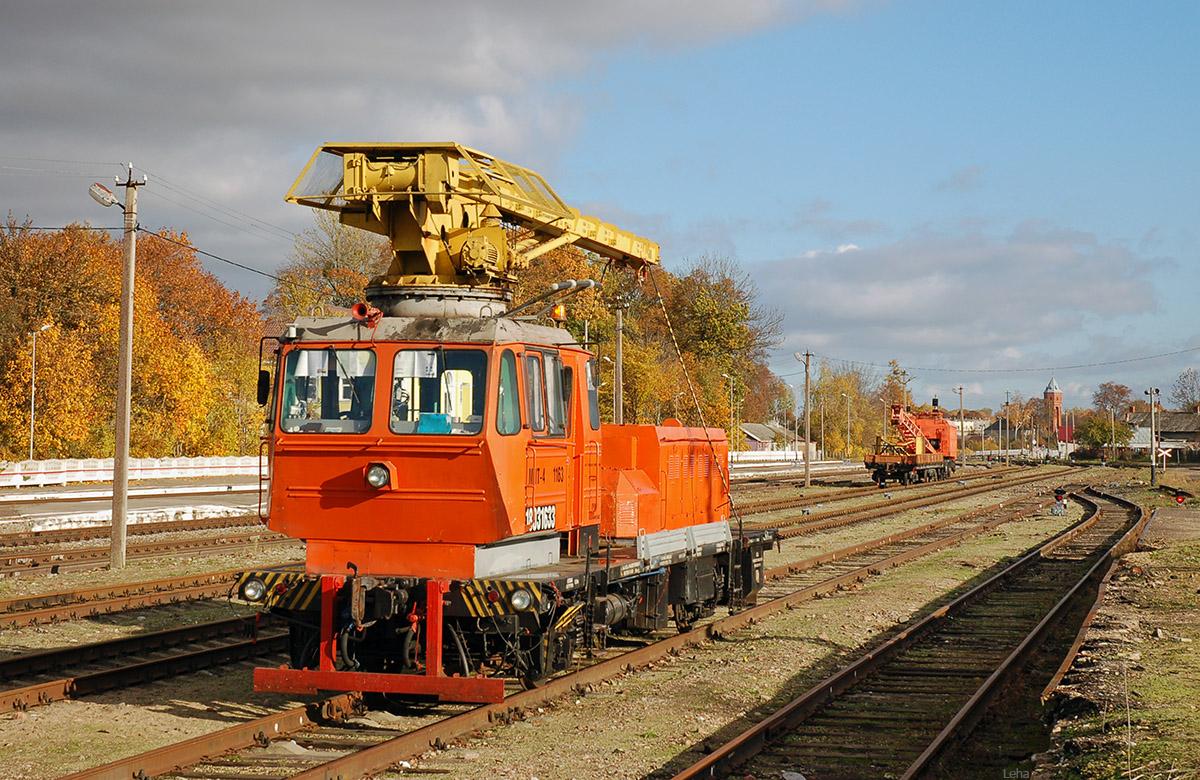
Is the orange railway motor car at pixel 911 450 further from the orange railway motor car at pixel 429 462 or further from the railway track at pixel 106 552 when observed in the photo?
the orange railway motor car at pixel 429 462

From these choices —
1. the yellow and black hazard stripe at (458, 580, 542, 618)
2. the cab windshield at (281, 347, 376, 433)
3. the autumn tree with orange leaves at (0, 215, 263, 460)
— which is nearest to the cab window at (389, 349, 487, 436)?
the cab windshield at (281, 347, 376, 433)

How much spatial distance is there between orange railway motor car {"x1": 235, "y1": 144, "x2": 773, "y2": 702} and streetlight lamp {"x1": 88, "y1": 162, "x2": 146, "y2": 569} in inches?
445

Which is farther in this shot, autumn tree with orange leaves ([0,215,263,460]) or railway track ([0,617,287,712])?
autumn tree with orange leaves ([0,215,263,460])

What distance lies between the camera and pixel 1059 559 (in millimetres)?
24219

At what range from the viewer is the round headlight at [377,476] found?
932 centimetres

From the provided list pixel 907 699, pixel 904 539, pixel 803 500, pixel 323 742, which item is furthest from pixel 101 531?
pixel 803 500

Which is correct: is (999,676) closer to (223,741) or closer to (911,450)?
(223,741)

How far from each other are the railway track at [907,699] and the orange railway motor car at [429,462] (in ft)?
7.12

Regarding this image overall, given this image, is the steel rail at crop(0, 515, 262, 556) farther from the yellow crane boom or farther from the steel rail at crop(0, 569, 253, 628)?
the yellow crane boom

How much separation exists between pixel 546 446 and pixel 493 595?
1.58 metres

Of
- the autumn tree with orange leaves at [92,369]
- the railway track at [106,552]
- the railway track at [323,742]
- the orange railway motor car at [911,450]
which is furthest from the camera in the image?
the orange railway motor car at [911,450]

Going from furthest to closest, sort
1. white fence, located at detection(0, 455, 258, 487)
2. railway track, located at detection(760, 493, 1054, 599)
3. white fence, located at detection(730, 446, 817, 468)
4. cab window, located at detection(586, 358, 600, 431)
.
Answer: white fence, located at detection(730, 446, 817, 468) → white fence, located at detection(0, 455, 258, 487) → railway track, located at detection(760, 493, 1054, 599) → cab window, located at detection(586, 358, 600, 431)

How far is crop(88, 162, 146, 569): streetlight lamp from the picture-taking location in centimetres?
1994

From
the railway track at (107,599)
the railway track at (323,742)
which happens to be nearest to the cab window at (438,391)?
the railway track at (323,742)
